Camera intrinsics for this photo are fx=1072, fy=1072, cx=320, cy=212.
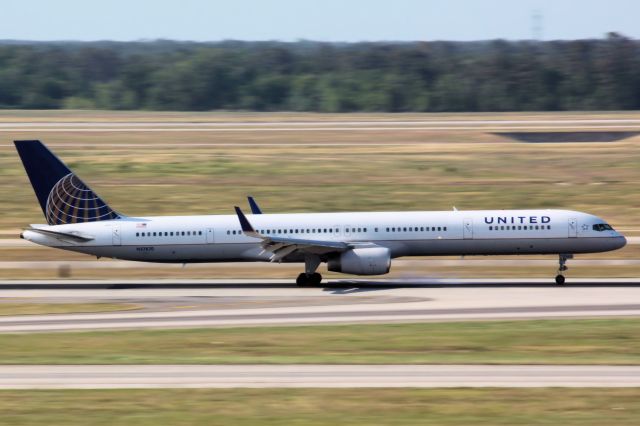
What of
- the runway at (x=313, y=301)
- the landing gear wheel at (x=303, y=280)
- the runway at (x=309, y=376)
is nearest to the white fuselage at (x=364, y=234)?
the landing gear wheel at (x=303, y=280)

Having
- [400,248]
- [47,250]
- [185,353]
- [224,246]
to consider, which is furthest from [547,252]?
[47,250]

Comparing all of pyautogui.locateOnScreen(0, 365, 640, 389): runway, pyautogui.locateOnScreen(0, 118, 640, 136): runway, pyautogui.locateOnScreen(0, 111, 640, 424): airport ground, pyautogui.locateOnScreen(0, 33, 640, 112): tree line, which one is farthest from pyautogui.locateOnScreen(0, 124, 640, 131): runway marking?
pyautogui.locateOnScreen(0, 365, 640, 389): runway

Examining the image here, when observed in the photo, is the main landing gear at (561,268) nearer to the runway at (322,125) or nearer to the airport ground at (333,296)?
the airport ground at (333,296)

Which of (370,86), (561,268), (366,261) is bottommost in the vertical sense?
(561,268)

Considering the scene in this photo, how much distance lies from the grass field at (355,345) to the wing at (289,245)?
36.2 ft

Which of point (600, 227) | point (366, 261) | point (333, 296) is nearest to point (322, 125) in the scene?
point (600, 227)

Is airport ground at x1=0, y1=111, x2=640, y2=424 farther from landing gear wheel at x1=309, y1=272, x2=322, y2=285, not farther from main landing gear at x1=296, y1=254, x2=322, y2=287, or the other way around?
main landing gear at x1=296, y1=254, x2=322, y2=287

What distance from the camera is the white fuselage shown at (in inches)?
1868

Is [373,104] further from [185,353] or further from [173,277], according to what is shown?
[185,353]

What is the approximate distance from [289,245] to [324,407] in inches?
922

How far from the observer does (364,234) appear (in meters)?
48.0

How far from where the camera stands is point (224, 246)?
48344 millimetres

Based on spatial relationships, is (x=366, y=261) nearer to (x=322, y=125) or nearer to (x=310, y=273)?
(x=310, y=273)

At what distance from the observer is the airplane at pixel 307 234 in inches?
1863
